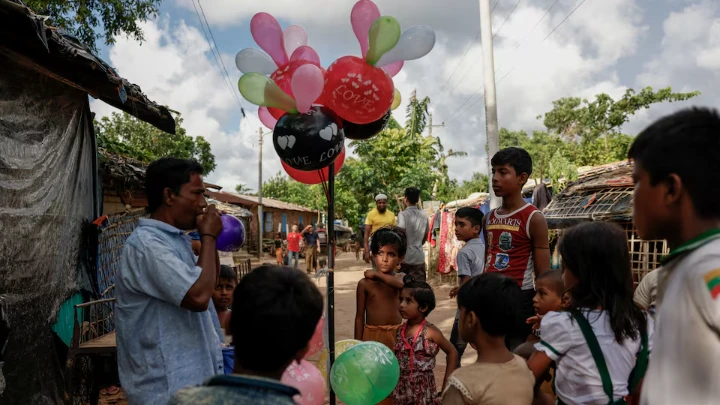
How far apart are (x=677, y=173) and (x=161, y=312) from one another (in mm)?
1641

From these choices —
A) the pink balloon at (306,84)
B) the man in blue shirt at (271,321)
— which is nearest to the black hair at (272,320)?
the man in blue shirt at (271,321)

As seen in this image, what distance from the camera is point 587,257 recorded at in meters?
1.84

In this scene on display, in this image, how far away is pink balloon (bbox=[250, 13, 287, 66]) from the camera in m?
3.31

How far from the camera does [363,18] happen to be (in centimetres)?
322

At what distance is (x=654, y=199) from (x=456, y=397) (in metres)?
1.00

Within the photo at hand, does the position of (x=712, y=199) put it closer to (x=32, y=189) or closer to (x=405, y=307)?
(x=405, y=307)

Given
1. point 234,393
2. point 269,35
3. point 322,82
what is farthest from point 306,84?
point 234,393

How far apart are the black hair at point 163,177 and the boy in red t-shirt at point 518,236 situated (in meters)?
1.88

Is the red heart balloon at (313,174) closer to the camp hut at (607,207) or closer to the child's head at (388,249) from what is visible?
the child's head at (388,249)

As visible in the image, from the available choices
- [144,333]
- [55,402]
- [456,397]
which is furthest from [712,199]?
[55,402]

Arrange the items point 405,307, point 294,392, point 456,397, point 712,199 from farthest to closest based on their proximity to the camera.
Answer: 1. point 405,307
2. point 456,397
3. point 294,392
4. point 712,199

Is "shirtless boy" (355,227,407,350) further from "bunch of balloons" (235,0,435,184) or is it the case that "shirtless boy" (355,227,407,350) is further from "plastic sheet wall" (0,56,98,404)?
"plastic sheet wall" (0,56,98,404)

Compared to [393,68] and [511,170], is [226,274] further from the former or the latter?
[511,170]

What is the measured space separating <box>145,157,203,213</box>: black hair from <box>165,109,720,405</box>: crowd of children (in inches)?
29.7
